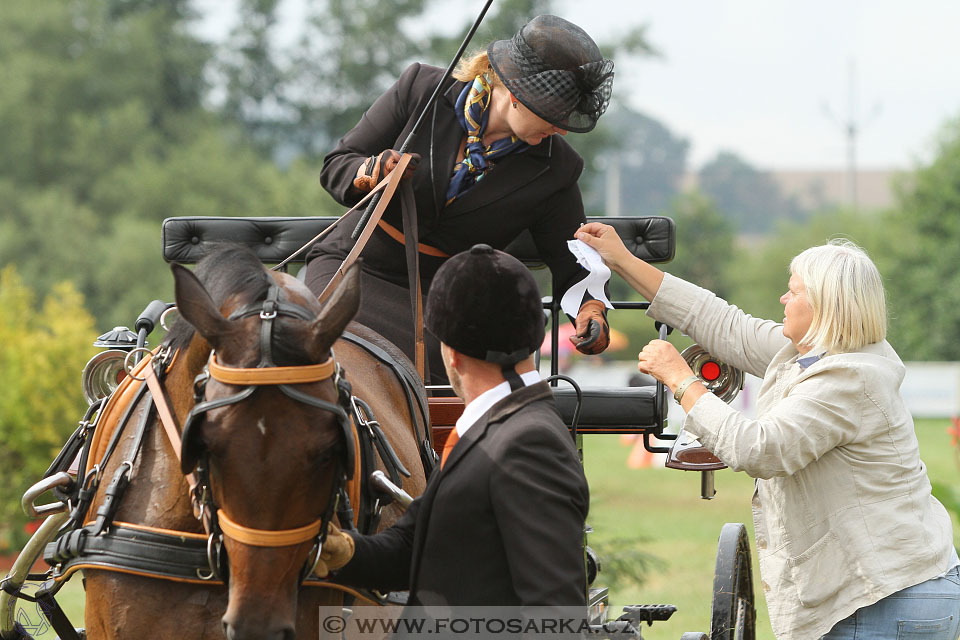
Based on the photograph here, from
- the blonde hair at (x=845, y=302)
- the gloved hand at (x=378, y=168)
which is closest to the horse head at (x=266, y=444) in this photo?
the gloved hand at (x=378, y=168)

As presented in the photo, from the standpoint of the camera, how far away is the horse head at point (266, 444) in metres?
2.10

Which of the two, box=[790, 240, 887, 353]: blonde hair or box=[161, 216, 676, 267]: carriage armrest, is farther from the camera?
box=[161, 216, 676, 267]: carriage armrest

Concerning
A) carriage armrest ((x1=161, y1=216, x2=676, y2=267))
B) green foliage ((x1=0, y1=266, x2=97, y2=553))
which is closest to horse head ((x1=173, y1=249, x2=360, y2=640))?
carriage armrest ((x1=161, y1=216, x2=676, y2=267))

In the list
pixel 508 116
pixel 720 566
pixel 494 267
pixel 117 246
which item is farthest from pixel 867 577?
pixel 117 246

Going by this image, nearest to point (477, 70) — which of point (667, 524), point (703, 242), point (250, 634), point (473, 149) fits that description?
point (473, 149)

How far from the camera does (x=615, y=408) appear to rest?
14.2 ft

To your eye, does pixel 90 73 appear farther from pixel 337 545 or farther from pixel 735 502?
pixel 337 545

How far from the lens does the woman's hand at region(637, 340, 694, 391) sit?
3.07 metres

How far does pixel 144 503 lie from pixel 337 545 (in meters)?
0.52

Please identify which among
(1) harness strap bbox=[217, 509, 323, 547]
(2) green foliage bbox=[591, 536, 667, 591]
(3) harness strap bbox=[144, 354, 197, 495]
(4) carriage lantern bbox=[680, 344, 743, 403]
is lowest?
(2) green foliage bbox=[591, 536, 667, 591]

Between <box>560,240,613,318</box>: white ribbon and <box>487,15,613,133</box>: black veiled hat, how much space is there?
15.4 inches

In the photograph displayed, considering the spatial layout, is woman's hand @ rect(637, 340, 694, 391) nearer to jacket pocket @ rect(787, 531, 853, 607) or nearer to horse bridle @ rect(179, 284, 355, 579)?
jacket pocket @ rect(787, 531, 853, 607)

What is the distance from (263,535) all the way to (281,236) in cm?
260

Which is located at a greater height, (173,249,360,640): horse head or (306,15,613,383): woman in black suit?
(306,15,613,383): woman in black suit
